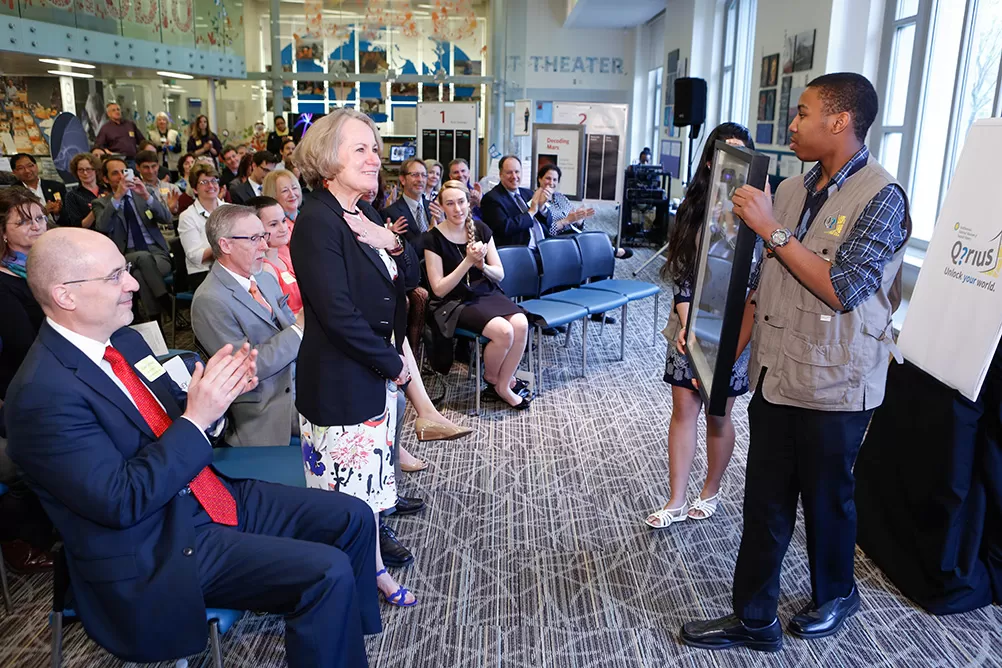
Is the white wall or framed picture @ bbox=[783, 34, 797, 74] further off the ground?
the white wall

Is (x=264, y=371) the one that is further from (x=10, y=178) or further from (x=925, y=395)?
(x=10, y=178)

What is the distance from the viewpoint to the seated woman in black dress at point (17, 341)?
2.77 meters

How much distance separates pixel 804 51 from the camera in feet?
24.4

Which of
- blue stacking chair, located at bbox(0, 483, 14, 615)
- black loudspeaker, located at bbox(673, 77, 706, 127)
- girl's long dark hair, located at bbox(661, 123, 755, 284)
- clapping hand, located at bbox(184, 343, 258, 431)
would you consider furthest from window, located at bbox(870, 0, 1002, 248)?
blue stacking chair, located at bbox(0, 483, 14, 615)

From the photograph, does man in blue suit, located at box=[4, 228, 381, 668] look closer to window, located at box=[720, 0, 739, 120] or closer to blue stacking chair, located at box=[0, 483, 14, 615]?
blue stacking chair, located at box=[0, 483, 14, 615]

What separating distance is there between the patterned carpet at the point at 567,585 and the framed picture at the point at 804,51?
4.72m

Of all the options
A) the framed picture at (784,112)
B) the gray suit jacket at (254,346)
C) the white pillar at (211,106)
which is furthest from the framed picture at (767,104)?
the white pillar at (211,106)

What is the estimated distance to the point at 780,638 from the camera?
100.0 inches

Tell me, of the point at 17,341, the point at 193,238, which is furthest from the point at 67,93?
the point at 17,341

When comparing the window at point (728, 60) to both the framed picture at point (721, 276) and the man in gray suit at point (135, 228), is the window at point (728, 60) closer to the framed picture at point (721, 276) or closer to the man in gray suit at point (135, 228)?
the man in gray suit at point (135, 228)

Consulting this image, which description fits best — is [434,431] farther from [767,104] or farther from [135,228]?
[767,104]

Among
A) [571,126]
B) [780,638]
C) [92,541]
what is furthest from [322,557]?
[571,126]

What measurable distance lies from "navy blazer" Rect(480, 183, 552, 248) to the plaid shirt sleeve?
4.06m

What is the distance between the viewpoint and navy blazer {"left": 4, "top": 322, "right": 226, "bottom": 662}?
5.62ft
